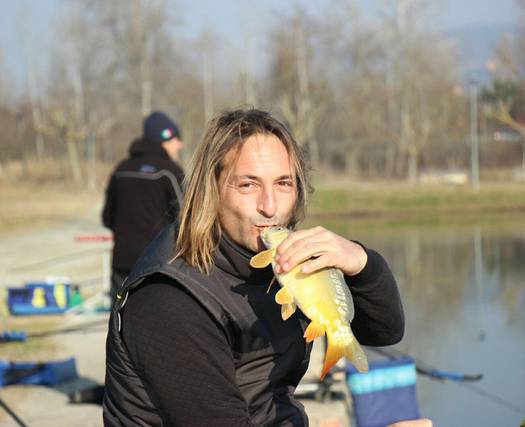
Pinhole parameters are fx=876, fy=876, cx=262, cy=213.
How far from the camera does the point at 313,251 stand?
190 cm

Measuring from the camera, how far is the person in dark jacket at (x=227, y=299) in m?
2.02

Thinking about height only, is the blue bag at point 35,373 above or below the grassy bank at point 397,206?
above

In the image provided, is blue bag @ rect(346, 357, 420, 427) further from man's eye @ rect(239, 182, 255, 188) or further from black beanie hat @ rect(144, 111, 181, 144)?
man's eye @ rect(239, 182, 255, 188)

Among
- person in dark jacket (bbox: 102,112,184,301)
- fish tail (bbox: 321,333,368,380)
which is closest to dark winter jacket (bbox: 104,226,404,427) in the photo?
fish tail (bbox: 321,333,368,380)

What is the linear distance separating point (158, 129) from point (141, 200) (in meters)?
0.60

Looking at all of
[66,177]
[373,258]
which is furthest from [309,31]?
[373,258]

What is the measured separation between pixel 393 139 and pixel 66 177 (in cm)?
1743

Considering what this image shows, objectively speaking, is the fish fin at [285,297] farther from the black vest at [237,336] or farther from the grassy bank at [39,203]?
the grassy bank at [39,203]

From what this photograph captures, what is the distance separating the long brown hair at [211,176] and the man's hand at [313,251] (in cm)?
32

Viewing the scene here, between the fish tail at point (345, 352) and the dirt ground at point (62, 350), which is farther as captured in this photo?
the dirt ground at point (62, 350)

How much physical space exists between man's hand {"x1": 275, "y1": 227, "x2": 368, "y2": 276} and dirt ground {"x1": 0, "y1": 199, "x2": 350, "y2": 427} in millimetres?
741

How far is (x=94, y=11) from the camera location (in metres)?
47.5

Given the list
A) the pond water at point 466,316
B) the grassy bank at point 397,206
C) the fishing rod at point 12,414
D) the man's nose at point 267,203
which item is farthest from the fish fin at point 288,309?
the grassy bank at point 397,206

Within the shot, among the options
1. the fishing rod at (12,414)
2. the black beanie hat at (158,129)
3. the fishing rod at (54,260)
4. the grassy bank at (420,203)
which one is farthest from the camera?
the grassy bank at (420,203)
